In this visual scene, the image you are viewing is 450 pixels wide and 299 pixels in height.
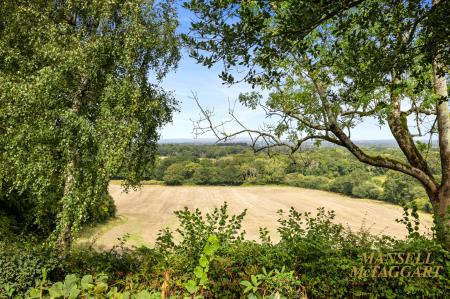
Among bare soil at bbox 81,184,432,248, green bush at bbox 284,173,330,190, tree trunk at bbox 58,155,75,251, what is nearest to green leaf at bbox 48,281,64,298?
tree trunk at bbox 58,155,75,251

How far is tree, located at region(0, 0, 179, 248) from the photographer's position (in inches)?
439

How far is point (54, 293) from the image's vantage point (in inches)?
57.9

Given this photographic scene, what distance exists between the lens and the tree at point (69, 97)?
11.1 metres

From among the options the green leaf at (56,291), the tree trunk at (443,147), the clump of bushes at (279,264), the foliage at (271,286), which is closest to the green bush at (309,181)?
the tree trunk at (443,147)

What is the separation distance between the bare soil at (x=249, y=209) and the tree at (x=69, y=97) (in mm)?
14821

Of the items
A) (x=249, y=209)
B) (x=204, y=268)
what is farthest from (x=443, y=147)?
(x=249, y=209)

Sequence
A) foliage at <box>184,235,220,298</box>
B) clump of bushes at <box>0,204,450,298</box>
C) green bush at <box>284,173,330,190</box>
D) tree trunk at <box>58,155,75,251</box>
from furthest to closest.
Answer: green bush at <box>284,173,330,190</box> < tree trunk at <box>58,155,75,251</box> < clump of bushes at <box>0,204,450,298</box> < foliage at <box>184,235,220,298</box>

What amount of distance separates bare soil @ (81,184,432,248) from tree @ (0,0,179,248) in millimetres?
14821

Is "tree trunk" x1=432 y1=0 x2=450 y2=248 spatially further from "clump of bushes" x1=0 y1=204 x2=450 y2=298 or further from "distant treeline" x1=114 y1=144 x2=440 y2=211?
"distant treeline" x1=114 y1=144 x2=440 y2=211

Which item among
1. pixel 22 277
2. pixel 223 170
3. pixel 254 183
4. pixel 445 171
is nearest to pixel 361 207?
pixel 254 183

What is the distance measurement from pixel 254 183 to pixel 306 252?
90.2 m

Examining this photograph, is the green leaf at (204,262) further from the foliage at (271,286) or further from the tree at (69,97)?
the tree at (69,97)

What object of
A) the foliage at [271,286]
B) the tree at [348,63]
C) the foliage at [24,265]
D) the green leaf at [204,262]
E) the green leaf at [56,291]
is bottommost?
the foliage at [24,265]

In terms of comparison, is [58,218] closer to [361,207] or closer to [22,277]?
[22,277]
